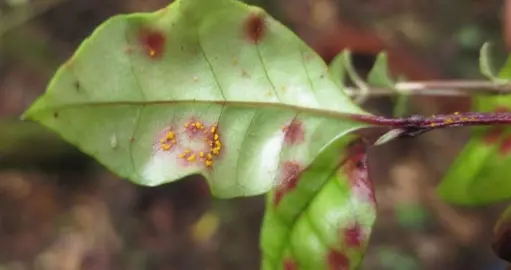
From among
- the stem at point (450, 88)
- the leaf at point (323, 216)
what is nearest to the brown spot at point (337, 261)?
the leaf at point (323, 216)

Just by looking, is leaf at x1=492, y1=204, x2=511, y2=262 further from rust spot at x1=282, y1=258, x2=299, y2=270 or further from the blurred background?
the blurred background

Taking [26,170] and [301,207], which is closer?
[301,207]

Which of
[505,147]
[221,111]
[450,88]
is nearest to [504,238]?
[505,147]

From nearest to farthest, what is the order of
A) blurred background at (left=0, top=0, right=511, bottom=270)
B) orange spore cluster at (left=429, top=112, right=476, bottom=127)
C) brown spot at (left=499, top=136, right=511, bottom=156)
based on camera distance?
orange spore cluster at (left=429, top=112, right=476, bottom=127) < brown spot at (left=499, top=136, right=511, bottom=156) < blurred background at (left=0, top=0, right=511, bottom=270)

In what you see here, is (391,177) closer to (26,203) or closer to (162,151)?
(26,203)

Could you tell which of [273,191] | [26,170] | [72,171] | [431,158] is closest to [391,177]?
[431,158]

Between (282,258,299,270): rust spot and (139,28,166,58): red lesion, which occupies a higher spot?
(139,28,166,58): red lesion

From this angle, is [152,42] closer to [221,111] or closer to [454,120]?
[221,111]

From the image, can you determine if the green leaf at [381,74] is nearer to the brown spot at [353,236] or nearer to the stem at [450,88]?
the stem at [450,88]

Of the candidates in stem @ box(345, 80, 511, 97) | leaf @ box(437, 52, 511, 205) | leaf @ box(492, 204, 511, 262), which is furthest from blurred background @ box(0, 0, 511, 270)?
leaf @ box(492, 204, 511, 262)

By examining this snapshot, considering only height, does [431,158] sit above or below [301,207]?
below
